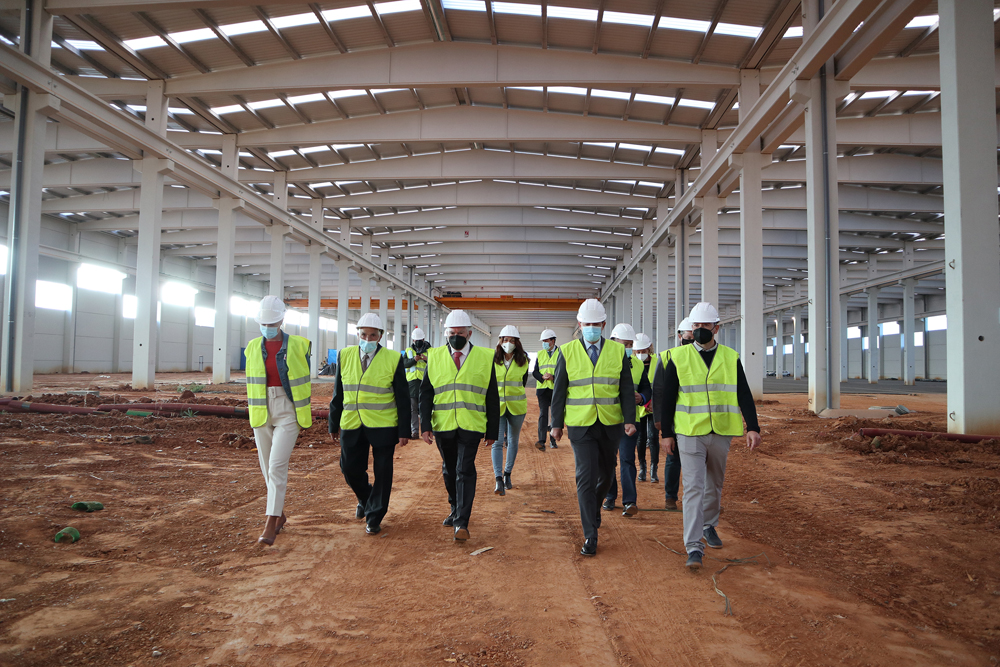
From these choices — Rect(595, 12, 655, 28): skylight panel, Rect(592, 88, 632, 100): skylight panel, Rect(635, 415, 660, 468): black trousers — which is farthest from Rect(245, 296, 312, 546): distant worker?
Rect(592, 88, 632, 100): skylight panel

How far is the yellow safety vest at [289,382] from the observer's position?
461 cm

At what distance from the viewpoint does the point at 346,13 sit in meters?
12.5

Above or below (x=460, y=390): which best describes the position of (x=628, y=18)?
above

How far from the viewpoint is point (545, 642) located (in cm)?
302

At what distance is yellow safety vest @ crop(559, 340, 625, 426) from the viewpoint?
183 inches

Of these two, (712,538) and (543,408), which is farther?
(543,408)

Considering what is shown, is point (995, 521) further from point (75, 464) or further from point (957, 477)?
point (75, 464)

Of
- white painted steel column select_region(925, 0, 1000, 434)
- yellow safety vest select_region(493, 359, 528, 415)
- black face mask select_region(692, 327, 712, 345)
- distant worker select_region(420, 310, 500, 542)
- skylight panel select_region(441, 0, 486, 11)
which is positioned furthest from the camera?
skylight panel select_region(441, 0, 486, 11)

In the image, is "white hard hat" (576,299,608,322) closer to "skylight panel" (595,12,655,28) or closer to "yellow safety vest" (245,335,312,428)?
"yellow safety vest" (245,335,312,428)

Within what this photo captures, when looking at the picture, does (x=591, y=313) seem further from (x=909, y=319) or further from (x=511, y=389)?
(x=909, y=319)

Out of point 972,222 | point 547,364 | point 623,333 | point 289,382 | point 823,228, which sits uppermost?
point 823,228

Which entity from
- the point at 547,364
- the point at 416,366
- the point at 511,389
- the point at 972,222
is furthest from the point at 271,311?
the point at 972,222

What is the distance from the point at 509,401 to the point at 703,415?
2.91 metres

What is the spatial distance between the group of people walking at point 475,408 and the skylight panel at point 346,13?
10359 mm
